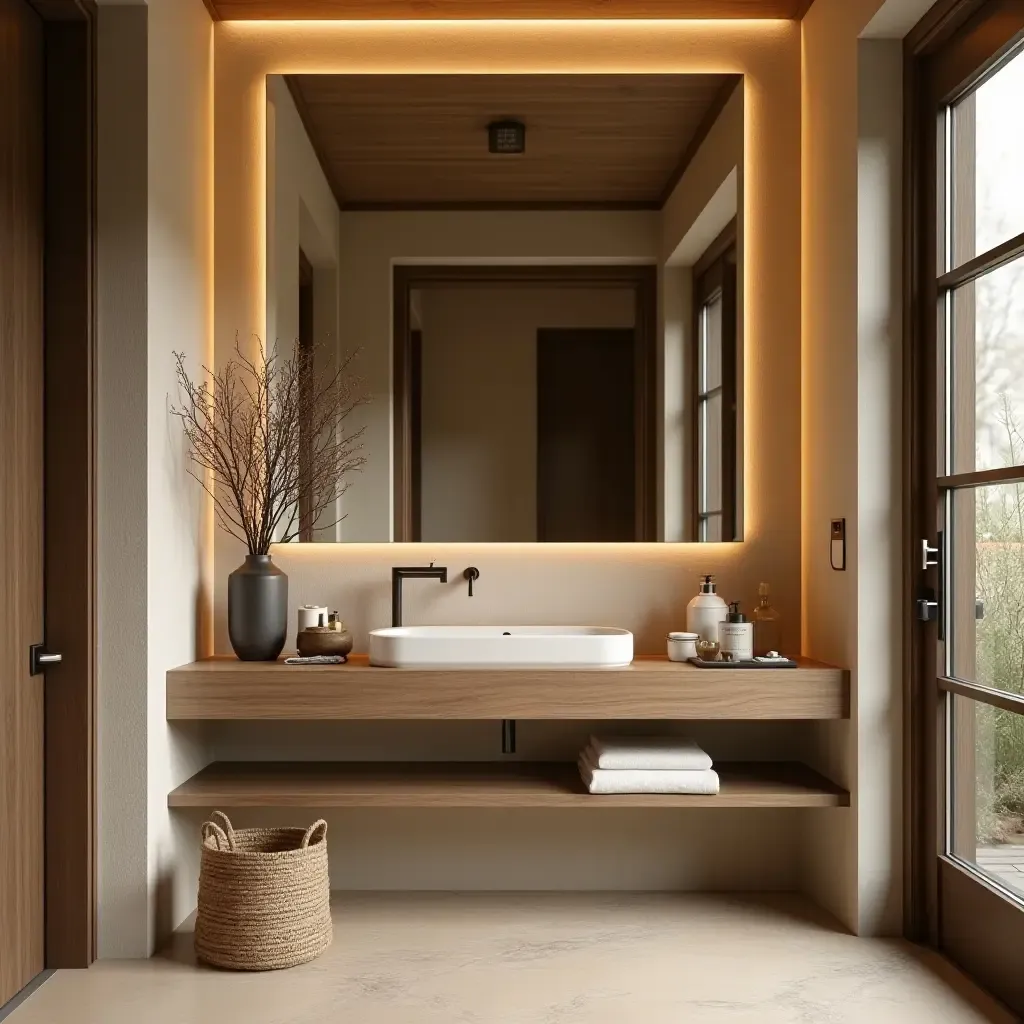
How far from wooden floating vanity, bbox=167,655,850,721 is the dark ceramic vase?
16 cm

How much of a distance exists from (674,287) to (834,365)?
591 mm

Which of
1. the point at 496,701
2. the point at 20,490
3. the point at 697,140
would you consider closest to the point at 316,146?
the point at 697,140

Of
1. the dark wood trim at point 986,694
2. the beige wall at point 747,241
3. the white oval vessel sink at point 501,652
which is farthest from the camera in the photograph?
the beige wall at point 747,241

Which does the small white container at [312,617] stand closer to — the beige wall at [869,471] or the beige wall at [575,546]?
the beige wall at [575,546]

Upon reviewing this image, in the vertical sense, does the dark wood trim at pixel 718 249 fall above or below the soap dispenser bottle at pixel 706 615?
above

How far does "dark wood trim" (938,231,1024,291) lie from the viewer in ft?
7.85

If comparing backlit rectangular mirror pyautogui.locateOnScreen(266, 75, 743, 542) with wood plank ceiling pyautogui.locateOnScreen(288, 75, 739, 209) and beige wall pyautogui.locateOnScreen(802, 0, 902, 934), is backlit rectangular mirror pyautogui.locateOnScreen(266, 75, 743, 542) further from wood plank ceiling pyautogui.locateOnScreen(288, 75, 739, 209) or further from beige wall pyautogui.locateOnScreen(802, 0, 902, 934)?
beige wall pyautogui.locateOnScreen(802, 0, 902, 934)

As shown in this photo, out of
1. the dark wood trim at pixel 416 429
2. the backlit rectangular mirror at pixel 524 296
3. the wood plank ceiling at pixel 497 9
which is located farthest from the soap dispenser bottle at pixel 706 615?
the wood plank ceiling at pixel 497 9

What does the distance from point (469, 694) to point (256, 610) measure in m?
0.65

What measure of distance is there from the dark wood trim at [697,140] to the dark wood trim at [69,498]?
1.67 metres

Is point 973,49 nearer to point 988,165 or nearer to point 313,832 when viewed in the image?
point 988,165

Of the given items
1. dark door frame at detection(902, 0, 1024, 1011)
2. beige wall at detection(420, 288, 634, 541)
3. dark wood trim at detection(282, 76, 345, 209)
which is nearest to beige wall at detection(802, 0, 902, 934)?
dark door frame at detection(902, 0, 1024, 1011)

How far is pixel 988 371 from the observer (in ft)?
8.29

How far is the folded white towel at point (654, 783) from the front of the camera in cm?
288
